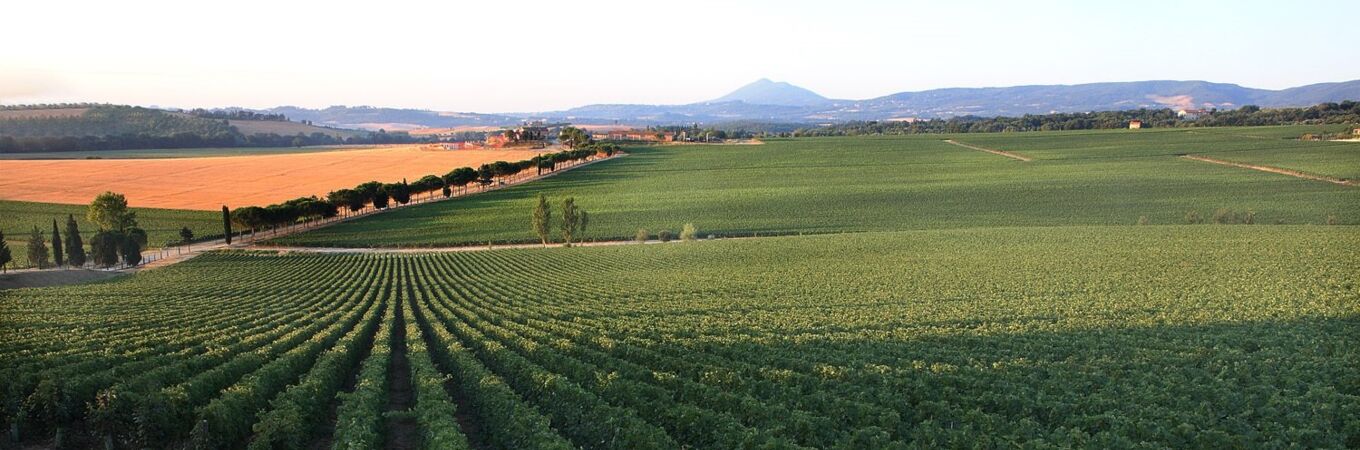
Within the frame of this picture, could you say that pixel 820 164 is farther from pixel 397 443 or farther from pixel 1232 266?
pixel 397 443

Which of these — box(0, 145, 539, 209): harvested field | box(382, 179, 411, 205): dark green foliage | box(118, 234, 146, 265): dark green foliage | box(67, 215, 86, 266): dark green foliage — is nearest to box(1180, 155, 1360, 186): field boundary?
box(382, 179, 411, 205): dark green foliage

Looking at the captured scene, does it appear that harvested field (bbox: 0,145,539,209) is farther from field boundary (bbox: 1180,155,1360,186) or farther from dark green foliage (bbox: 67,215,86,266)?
field boundary (bbox: 1180,155,1360,186)

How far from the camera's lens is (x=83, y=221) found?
75188 millimetres

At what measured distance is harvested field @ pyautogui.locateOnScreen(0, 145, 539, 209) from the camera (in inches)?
3541

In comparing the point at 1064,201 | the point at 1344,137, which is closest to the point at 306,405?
the point at 1064,201

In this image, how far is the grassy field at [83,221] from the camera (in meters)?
69.4

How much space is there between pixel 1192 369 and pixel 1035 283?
54.6ft

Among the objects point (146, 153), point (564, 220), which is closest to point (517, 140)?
point (146, 153)

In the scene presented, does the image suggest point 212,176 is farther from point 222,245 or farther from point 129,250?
point 129,250

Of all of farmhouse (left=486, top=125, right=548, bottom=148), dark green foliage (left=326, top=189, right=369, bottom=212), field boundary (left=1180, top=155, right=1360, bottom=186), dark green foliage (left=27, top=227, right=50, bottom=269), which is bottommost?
dark green foliage (left=27, top=227, right=50, bottom=269)

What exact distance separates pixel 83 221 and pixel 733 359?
8573 cm

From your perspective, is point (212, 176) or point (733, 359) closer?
point (733, 359)

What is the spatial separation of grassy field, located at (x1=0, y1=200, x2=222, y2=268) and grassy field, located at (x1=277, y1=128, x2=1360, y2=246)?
44.1ft

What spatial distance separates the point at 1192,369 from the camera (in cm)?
1634
